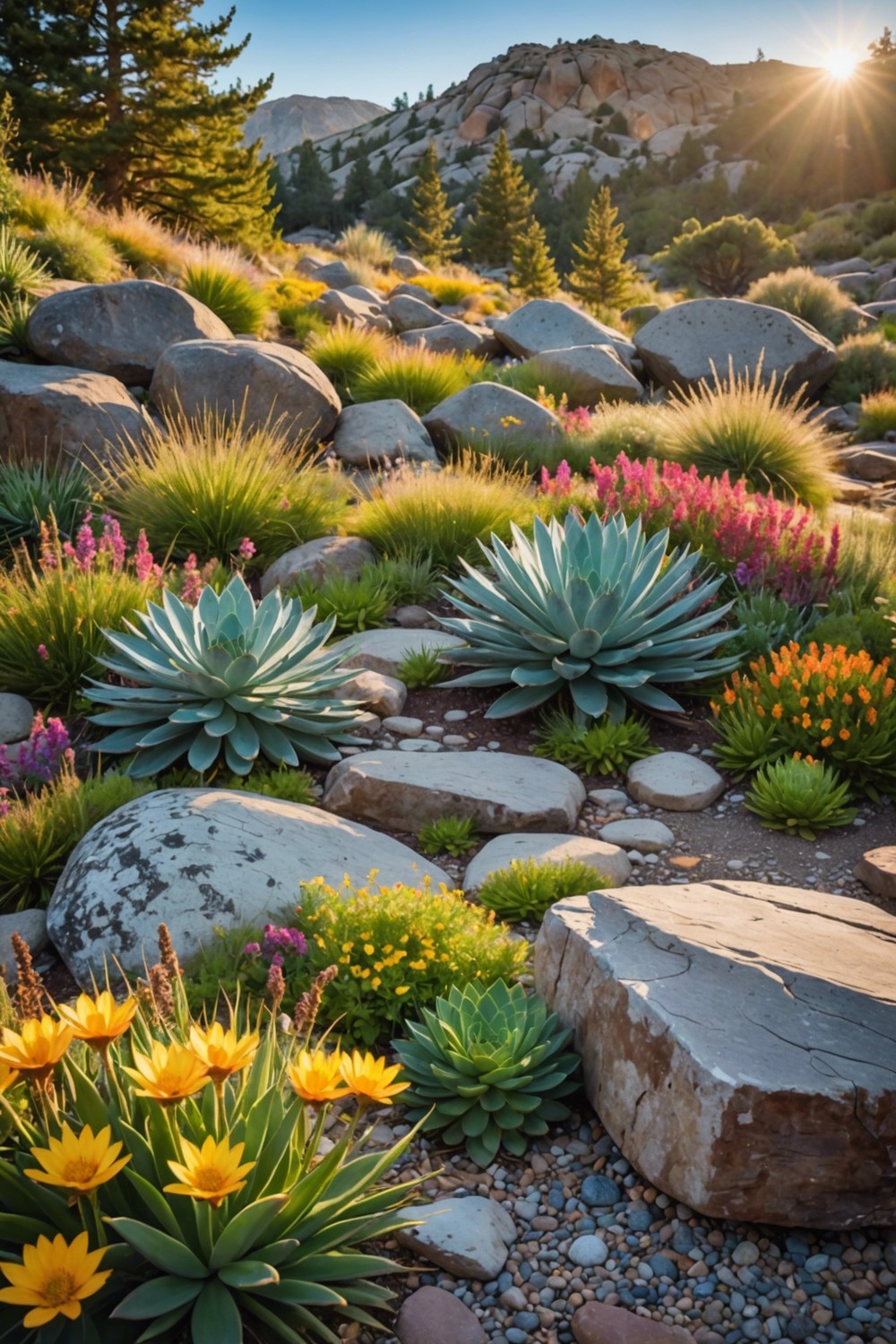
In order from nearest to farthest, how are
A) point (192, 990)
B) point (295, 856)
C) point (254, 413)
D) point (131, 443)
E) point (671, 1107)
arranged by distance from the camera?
1. point (671, 1107)
2. point (192, 990)
3. point (295, 856)
4. point (131, 443)
5. point (254, 413)

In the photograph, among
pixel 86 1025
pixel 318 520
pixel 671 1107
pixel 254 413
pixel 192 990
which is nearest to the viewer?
pixel 86 1025

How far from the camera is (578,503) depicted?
789 cm

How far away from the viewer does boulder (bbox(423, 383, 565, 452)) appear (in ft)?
33.5

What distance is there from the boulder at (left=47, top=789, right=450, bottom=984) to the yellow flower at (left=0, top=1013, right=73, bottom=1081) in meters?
1.60

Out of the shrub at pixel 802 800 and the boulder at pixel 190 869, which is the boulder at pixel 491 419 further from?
the boulder at pixel 190 869

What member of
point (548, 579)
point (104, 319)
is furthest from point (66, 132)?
point (548, 579)

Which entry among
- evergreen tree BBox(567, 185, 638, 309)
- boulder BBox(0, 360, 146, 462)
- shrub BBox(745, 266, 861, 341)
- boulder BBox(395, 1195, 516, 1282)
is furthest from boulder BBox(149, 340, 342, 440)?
evergreen tree BBox(567, 185, 638, 309)

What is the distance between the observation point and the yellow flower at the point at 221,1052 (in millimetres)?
1723

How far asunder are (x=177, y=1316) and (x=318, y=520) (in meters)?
6.37

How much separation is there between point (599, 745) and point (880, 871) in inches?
60.1

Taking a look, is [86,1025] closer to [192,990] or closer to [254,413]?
[192,990]

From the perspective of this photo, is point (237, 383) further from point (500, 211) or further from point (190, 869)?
point (500, 211)

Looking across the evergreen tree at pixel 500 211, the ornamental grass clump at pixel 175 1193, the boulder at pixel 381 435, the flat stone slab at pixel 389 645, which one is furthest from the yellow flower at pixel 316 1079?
the evergreen tree at pixel 500 211

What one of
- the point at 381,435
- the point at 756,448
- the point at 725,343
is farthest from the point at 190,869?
the point at 725,343
